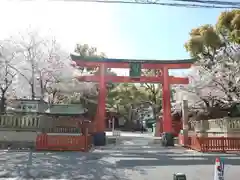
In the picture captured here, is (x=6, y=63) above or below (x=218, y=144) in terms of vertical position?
above

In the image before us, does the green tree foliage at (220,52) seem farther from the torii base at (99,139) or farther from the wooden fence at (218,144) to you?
the torii base at (99,139)

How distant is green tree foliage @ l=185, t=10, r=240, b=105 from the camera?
24609 millimetres

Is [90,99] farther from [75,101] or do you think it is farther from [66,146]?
[66,146]

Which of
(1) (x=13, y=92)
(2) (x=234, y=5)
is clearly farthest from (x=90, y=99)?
(2) (x=234, y=5)

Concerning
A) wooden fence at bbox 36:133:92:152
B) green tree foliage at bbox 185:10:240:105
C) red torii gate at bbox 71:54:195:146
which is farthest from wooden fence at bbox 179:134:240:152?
green tree foliage at bbox 185:10:240:105

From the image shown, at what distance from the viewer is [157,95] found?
4009 centimetres

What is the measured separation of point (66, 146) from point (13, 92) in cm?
1517

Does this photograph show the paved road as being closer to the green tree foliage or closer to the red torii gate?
the red torii gate

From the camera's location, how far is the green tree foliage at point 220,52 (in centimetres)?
2461

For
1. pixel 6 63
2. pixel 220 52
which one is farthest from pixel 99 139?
pixel 220 52

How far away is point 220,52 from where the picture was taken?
28.4 metres

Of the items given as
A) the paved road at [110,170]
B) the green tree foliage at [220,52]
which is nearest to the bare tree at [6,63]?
the paved road at [110,170]

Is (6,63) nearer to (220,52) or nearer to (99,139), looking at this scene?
(99,139)

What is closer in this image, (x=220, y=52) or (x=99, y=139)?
(x=99, y=139)
